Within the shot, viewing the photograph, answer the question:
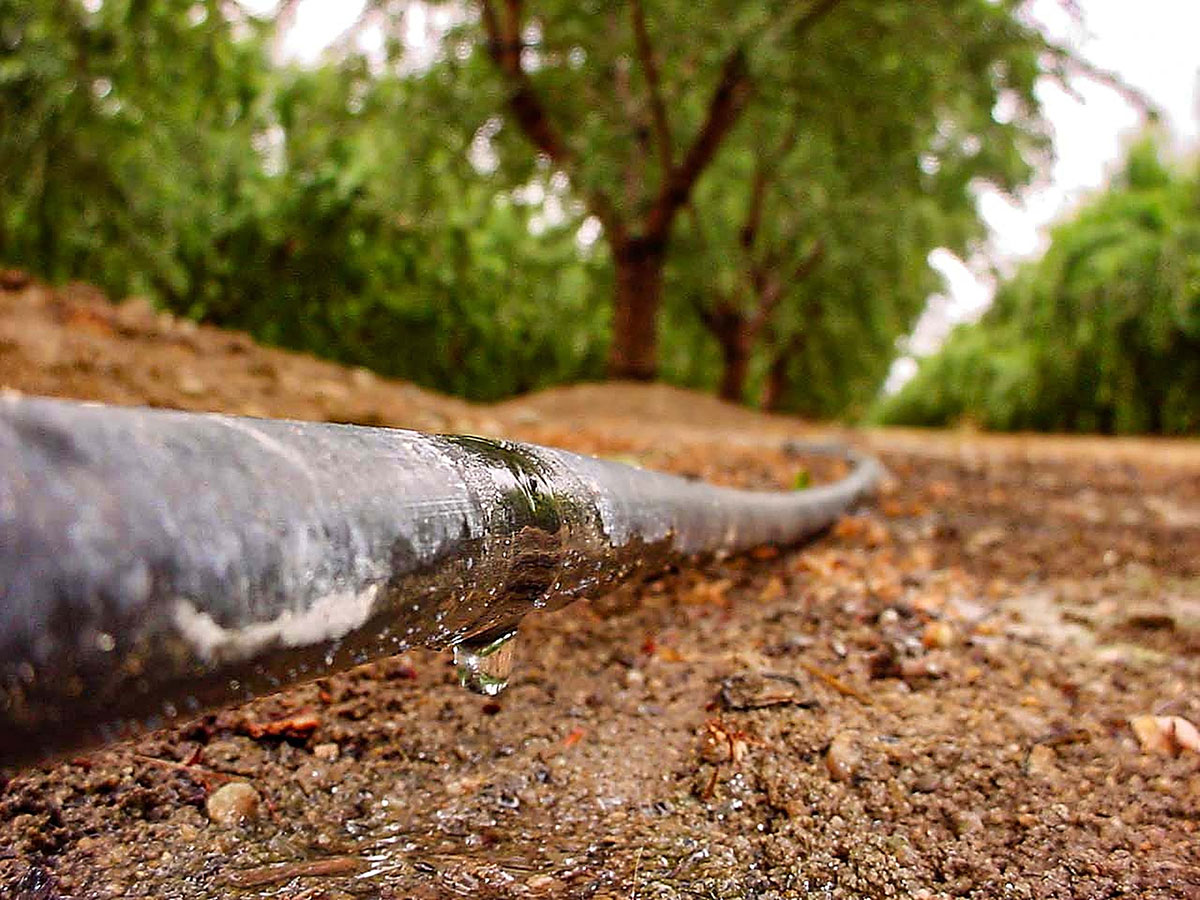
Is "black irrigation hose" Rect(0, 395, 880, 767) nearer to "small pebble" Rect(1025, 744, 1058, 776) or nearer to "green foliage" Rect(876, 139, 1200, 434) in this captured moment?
"small pebble" Rect(1025, 744, 1058, 776)

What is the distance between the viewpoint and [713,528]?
6.23ft

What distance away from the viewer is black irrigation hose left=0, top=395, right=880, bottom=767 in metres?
0.62

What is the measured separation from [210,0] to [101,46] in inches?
26.9

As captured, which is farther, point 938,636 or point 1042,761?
point 938,636

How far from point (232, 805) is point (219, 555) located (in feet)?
2.14

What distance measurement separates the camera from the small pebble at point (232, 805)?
1.17 m

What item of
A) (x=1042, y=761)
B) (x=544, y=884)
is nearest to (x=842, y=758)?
(x=1042, y=761)

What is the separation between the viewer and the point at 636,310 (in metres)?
9.41

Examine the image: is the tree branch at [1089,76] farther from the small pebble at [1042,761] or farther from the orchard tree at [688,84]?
the small pebble at [1042,761]

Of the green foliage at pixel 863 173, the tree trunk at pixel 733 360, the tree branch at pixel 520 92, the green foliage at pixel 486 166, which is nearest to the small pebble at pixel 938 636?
the green foliage at pixel 486 166

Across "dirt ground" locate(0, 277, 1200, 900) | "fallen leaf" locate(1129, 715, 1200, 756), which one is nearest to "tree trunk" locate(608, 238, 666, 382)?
"dirt ground" locate(0, 277, 1200, 900)

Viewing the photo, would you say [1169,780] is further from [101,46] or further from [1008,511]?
[101,46]

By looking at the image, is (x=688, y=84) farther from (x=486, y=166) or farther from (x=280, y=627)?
(x=280, y=627)

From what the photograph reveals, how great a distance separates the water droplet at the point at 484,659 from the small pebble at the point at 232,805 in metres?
0.36
